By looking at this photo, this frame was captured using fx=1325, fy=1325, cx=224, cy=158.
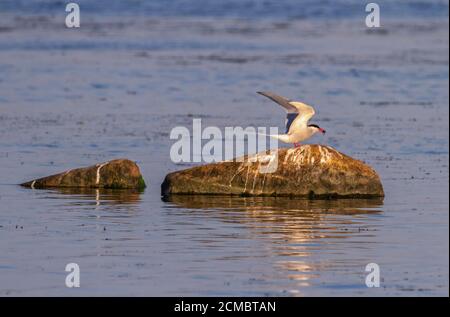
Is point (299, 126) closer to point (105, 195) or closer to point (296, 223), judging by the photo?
point (296, 223)

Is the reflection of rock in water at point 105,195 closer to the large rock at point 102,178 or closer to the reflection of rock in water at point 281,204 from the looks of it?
the large rock at point 102,178

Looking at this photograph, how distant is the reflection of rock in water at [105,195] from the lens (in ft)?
59.6

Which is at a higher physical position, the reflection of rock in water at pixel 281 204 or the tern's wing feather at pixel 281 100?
the tern's wing feather at pixel 281 100

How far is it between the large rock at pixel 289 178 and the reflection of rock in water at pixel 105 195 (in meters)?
0.54

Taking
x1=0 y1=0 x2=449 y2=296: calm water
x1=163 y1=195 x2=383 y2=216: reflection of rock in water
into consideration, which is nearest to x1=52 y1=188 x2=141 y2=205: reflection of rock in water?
x1=0 y1=0 x2=449 y2=296: calm water

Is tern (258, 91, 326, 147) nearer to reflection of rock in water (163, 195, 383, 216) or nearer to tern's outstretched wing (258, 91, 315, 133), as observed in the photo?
tern's outstretched wing (258, 91, 315, 133)

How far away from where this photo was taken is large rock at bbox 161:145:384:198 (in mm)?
18844

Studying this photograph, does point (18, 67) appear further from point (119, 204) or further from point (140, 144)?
point (119, 204)

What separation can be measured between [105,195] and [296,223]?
10.7ft

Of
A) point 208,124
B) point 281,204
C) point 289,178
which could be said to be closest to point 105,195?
point 281,204

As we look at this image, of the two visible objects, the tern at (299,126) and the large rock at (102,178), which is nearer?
the tern at (299,126)

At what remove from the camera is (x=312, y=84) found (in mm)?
33844

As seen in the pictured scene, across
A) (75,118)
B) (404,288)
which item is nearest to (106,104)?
(75,118)

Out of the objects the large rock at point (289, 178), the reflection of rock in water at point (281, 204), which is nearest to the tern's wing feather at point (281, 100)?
the large rock at point (289, 178)
